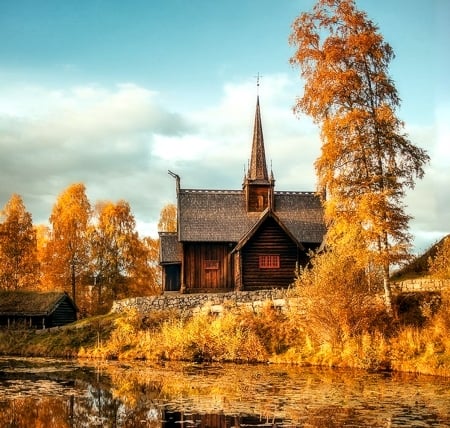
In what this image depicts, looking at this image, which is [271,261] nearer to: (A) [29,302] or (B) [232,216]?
(B) [232,216]

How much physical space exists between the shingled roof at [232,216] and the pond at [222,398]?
55.0 feet

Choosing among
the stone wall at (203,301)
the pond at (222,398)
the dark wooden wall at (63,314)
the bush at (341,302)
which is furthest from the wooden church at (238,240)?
the pond at (222,398)

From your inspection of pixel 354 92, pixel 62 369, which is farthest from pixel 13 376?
pixel 354 92

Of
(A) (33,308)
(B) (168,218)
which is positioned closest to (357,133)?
(A) (33,308)

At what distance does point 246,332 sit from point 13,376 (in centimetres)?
1031

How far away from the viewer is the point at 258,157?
45.0 metres

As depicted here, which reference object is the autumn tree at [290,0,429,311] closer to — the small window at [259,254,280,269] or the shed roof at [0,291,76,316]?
the small window at [259,254,280,269]

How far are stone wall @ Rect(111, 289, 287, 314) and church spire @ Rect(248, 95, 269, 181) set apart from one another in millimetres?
11571

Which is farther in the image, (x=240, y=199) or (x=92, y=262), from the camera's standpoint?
(x=92, y=262)

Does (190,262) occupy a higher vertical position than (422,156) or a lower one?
lower

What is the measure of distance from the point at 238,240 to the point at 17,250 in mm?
18039

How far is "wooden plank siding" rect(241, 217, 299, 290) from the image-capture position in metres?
39.8

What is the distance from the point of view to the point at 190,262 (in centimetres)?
4022

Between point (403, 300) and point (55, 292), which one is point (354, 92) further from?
point (55, 292)
